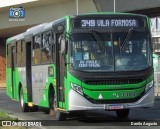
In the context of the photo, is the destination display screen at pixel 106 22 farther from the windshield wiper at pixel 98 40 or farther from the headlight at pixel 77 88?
the headlight at pixel 77 88

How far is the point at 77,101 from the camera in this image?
13.0 metres

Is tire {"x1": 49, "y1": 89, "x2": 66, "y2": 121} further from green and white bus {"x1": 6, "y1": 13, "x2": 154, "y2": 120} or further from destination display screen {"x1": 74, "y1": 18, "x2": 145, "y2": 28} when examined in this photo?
destination display screen {"x1": 74, "y1": 18, "x2": 145, "y2": 28}

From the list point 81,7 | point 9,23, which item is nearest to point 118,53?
point 81,7

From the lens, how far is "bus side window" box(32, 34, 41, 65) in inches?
655

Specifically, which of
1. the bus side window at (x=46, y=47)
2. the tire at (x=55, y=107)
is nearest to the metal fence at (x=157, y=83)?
the bus side window at (x=46, y=47)

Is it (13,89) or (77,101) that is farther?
(13,89)

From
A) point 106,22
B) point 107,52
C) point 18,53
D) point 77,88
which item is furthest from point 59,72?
point 18,53

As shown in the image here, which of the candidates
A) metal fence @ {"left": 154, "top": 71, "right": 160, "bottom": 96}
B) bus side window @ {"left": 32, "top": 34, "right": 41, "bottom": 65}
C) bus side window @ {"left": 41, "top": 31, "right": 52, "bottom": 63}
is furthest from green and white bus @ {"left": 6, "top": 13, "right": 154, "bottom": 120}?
metal fence @ {"left": 154, "top": 71, "right": 160, "bottom": 96}

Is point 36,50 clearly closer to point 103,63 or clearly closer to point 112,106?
point 103,63

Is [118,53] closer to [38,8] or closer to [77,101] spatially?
[77,101]

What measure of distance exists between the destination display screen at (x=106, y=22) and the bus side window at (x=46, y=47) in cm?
197

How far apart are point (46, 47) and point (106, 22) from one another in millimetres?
2853

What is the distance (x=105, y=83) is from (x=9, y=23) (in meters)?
31.6

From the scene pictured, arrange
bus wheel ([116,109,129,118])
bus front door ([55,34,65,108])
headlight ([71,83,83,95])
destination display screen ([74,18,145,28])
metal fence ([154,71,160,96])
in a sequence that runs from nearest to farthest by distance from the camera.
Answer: headlight ([71,83,83,95]) < destination display screen ([74,18,145,28]) < bus front door ([55,34,65,108]) < bus wheel ([116,109,129,118]) < metal fence ([154,71,160,96])
